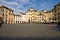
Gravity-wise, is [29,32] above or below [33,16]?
below

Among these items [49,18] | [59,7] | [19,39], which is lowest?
[19,39]

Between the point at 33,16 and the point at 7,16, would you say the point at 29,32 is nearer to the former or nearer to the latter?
the point at 33,16

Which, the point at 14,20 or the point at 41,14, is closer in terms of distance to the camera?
the point at 41,14

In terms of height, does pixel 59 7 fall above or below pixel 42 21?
above

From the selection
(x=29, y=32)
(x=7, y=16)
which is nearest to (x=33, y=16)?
(x=7, y=16)

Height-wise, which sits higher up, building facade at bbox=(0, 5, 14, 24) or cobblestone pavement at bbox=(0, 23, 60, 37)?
building facade at bbox=(0, 5, 14, 24)

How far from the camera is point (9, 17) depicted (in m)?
9.50

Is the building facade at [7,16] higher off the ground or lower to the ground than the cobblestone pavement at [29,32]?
higher

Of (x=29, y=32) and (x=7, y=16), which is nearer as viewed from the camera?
(x=29, y=32)

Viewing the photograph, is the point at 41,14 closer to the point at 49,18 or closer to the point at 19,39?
the point at 49,18

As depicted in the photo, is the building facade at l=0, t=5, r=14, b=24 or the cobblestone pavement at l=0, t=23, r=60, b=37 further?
the building facade at l=0, t=5, r=14, b=24

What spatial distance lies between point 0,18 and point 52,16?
9.98 feet

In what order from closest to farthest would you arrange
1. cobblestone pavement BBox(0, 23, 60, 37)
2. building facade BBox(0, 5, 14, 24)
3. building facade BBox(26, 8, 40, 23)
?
1. cobblestone pavement BBox(0, 23, 60, 37)
2. building facade BBox(26, 8, 40, 23)
3. building facade BBox(0, 5, 14, 24)

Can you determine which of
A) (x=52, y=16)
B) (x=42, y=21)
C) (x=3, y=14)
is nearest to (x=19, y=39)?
(x=52, y=16)
